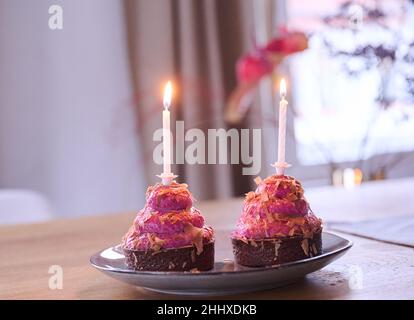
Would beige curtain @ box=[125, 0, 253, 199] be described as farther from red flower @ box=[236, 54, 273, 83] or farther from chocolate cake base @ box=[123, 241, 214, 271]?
chocolate cake base @ box=[123, 241, 214, 271]

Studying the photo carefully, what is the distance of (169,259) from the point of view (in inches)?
32.3

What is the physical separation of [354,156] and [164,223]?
2.46 m

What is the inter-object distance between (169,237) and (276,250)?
124 mm

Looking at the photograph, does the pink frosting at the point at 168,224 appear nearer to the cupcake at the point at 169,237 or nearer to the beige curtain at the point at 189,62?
the cupcake at the point at 169,237

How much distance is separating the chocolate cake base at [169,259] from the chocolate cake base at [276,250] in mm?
55

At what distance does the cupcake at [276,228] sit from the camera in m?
0.83

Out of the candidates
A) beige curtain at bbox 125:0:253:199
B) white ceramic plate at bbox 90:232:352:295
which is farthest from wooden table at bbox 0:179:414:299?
beige curtain at bbox 125:0:253:199

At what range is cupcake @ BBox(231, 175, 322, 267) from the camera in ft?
2.74

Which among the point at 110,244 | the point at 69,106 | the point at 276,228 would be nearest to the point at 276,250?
the point at 276,228

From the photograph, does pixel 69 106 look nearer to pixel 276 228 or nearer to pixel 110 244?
pixel 110 244

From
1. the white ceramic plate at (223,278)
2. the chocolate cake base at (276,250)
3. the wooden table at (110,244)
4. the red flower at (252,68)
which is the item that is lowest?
the wooden table at (110,244)

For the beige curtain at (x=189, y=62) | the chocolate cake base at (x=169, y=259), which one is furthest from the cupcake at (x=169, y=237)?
the beige curtain at (x=189, y=62)

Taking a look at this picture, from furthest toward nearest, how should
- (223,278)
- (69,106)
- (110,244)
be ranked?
(69,106), (110,244), (223,278)
